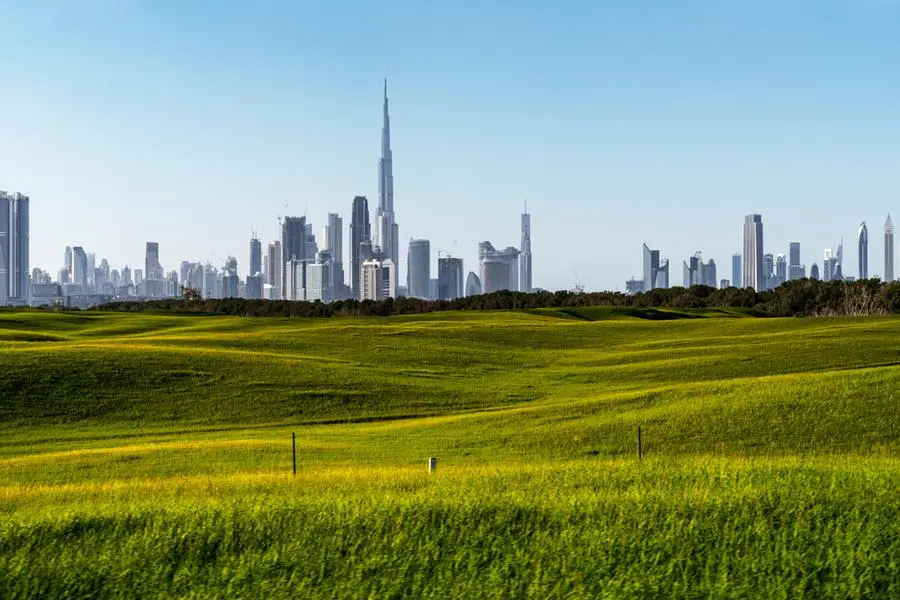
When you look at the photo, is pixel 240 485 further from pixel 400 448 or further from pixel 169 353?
pixel 169 353

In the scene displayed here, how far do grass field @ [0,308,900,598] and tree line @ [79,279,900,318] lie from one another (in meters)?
60.9

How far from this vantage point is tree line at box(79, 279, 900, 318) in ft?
385

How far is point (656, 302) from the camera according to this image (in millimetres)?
134500

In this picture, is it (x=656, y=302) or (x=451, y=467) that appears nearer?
(x=451, y=467)

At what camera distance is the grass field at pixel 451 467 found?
901 cm

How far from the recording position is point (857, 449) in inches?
921

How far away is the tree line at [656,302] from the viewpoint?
117 meters

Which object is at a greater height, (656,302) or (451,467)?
(656,302)

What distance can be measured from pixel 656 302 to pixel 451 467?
119 metres

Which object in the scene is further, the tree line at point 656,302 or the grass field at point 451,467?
the tree line at point 656,302

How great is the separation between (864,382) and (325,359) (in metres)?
28.0

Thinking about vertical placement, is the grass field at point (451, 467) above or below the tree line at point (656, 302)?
below

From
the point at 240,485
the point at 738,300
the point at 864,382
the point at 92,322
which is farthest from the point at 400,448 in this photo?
the point at 738,300

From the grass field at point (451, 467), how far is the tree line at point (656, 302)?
60946 mm
